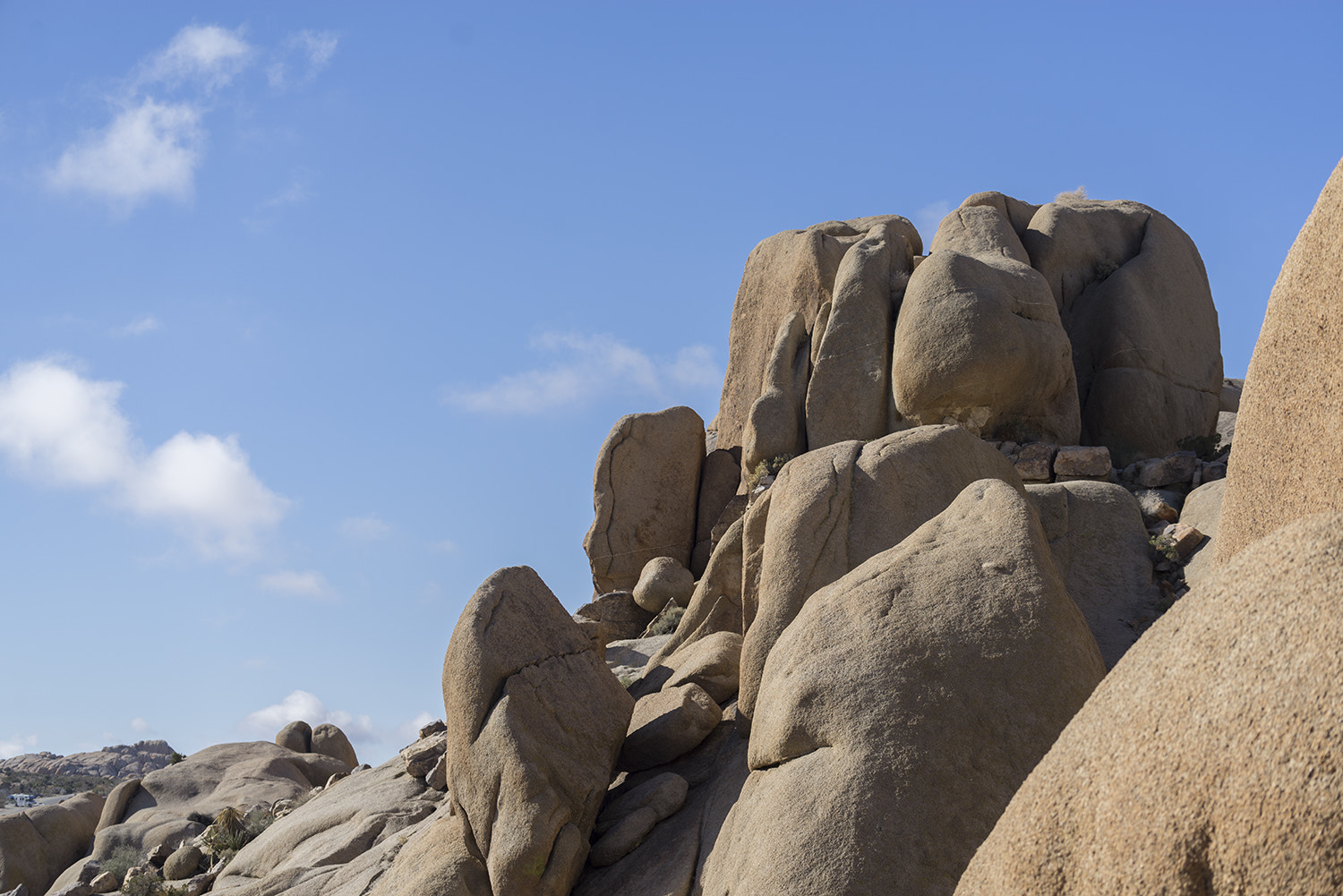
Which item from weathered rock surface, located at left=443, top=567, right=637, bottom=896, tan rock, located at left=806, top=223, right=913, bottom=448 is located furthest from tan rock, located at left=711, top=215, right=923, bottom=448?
weathered rock surface, located at left=443, top=567, right=637, bottom=896

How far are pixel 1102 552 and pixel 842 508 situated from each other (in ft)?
11.1

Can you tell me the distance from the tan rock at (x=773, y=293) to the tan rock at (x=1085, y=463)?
6.48 metres

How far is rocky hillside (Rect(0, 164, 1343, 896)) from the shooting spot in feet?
11.5

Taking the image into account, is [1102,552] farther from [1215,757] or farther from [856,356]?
[1215,757]

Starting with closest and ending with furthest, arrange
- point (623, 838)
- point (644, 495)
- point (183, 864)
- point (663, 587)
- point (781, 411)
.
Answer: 1. point (623, 838)
2. point (183, 864)
3. point (781, 411)
4. point (663, 587)
5. point (644, 495)

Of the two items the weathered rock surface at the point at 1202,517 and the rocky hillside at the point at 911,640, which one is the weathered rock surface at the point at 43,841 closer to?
the rocky hillside at the point at 911,640

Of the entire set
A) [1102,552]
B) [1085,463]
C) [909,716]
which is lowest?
[909,716]

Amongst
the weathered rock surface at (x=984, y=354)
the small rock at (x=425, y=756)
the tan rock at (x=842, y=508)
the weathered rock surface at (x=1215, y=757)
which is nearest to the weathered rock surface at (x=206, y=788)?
the small rock at (x=425, y=756)

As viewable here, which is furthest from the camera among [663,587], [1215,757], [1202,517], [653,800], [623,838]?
[663,587]

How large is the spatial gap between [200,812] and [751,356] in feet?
47.4

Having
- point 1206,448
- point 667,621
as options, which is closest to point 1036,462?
point 1206,448

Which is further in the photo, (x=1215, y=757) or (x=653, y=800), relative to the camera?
(x=653, y=800)

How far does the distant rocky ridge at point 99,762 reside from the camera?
5206cm

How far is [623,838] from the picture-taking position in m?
9.73
